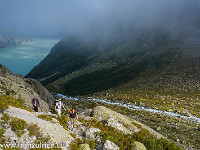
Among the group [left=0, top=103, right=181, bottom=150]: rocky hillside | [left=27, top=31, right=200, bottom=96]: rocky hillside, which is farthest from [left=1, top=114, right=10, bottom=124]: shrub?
[left=27, top=31, right=200, bottom=96]: rocky hillside

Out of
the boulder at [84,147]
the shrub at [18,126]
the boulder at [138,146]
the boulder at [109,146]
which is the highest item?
the shrub at [18,126]

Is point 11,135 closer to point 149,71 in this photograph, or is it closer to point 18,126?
point 18,126

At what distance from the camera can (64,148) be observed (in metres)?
9.45

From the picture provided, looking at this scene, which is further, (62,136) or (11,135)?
(62,136)

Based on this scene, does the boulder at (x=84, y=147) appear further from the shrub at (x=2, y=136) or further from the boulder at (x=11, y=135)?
the shrub at (x=2, y=136)

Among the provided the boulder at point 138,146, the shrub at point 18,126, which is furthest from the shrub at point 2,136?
the boulder at point 138,146

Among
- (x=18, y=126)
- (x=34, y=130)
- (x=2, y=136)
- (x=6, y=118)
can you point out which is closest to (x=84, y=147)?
(x=34, y=130)

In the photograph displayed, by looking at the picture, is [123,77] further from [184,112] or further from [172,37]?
[172,37]

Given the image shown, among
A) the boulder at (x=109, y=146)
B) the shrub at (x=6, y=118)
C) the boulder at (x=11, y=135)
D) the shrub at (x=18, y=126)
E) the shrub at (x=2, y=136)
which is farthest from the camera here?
the boulder at (x=109, y=146)

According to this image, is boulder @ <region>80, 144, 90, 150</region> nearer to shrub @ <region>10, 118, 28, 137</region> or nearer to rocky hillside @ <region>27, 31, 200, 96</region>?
shrub @ <region>10, 118, 28, 137</region>

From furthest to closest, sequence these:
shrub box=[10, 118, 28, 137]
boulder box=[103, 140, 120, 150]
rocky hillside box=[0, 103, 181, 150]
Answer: boulder box=[103, 140, 120, 150] → shrub box=[10, 118, 28, 137] → rocky hillside box=[0, 103, 181, 150]

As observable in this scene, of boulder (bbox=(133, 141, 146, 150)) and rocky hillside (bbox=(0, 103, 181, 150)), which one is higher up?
rocky hillside (bbox=(0, 103, 181, 150))

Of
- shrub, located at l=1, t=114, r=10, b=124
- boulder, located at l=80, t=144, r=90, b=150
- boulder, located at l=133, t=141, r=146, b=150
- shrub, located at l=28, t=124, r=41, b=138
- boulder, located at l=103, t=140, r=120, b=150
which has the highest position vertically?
shrub, located at l=1, t=114, r=10, b=124

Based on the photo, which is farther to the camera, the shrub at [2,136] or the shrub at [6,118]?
the shrub at [6,118]
